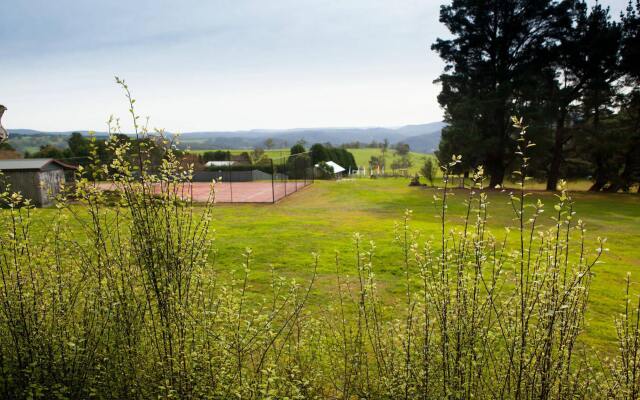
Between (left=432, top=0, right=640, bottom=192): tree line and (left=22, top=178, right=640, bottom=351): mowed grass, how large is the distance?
3.10m

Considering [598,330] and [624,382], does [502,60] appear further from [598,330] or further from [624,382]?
[624,382]

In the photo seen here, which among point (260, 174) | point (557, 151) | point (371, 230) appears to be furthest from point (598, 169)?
point (260, 174)

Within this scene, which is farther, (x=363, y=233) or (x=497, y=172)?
(x=497, y=172)

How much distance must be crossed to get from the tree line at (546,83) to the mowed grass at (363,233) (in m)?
3.10

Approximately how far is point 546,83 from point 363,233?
20.1 m

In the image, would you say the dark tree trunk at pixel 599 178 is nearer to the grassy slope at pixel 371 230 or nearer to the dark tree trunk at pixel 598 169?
the dark tree trunk at pixel 598 169

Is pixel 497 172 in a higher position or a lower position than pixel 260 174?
higher

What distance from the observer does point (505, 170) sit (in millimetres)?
28609

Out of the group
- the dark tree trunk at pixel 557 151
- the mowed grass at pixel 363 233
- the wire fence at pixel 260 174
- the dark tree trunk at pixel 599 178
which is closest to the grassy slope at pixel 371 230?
the mowed grass at pixel 363 233

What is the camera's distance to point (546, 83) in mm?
25812

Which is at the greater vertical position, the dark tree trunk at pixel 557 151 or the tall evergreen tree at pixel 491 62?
the tall evergreen tree at pixel 491 62

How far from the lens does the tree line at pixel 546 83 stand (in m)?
24.4

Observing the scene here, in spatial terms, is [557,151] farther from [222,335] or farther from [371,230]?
[222,335]

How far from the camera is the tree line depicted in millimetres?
24422
